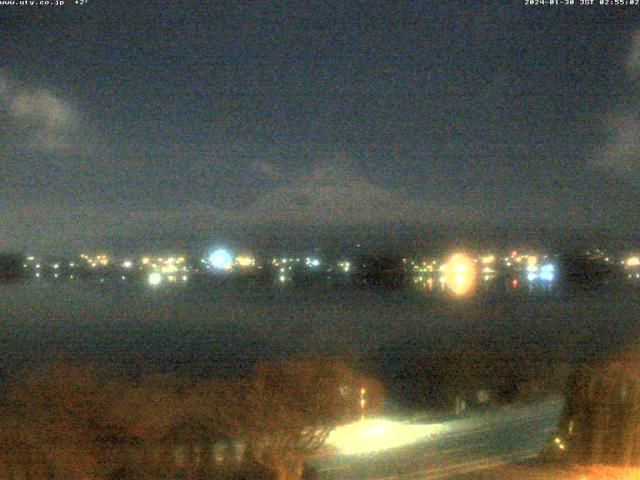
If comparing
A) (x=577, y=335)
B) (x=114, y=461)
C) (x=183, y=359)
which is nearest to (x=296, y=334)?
(x=183, y=359)

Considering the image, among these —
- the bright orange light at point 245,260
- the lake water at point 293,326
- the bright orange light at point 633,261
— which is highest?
the bright orange light at point 633,261

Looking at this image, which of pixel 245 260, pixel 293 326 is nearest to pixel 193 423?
pixel 293 326

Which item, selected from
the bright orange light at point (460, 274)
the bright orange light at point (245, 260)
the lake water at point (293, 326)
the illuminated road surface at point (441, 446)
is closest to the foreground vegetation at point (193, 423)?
the illuminated road surface at point (441, 446)

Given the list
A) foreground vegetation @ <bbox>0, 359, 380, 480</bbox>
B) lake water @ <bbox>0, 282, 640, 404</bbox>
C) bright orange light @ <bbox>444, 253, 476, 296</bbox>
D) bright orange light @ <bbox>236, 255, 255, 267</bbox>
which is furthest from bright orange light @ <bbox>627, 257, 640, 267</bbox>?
bright orange light @ <bbox>236, 255, 255, 267</bbox>

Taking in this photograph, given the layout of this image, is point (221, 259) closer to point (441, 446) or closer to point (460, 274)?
point (460, 274)

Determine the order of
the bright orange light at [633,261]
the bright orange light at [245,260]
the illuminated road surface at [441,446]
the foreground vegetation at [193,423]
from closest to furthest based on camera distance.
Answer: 1. the foreground vegetation at [193,423]
2. the illuminated road surface at [441,446]
3. the bright orange light at [633,261]
4. the bright orange light at [245,260]

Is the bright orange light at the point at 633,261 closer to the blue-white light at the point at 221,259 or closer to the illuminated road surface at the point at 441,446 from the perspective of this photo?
the illuminated road surface at the point at 441,446
